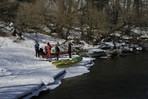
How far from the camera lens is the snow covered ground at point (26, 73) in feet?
34.3

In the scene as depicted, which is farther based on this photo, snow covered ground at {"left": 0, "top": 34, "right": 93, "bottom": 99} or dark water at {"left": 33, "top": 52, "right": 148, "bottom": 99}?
Result: dark water at {"left": 33, "top": 52, "right": 148, "bottom": 99}

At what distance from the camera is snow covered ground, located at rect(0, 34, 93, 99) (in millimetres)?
10461

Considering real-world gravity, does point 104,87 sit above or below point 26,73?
below

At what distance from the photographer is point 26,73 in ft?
45.8

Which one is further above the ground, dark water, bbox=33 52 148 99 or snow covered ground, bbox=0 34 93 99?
snow covered ground, bbox=0 34 93 99

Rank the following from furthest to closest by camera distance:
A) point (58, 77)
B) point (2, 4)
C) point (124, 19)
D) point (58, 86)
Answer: point (124, 19)
point (2, 4)
point (58, 77)
point (58, 86)

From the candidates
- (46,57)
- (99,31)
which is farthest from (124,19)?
(46,57)

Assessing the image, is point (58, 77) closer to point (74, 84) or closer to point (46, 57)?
point (74, 84)

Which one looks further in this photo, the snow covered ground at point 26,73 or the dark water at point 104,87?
the dark water at point 104,87

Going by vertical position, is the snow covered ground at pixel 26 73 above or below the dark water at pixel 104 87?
above

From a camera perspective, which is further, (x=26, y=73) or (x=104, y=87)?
(x=26, y=73)

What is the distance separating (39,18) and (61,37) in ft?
13.8

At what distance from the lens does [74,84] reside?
41.7ft

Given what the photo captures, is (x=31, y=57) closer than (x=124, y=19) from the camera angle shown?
Yes
